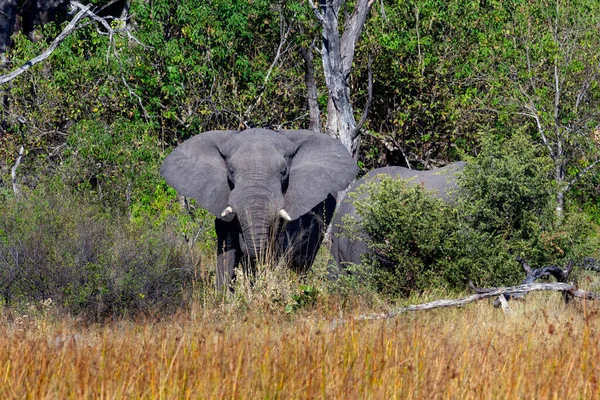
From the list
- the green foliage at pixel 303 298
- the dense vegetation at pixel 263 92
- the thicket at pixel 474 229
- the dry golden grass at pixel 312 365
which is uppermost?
the dense vegetation at pixel 263 92

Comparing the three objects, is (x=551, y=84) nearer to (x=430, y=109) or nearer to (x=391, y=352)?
(x=430, y=109)

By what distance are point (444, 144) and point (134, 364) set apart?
1270cm

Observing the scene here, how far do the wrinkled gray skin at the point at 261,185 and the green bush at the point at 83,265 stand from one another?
639 millimetres

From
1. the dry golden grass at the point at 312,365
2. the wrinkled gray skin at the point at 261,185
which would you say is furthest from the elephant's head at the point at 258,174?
the dry golden grass at the point at 312,365

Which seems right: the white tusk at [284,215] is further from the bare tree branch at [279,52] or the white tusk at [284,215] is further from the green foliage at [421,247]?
the bare tree branch at [279,52]

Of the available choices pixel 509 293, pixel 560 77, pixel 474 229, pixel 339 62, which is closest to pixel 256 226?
pixel 474 229

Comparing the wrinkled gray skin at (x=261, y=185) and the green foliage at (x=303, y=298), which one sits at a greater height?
the wrinkled gray skin at (x=261, y=185)

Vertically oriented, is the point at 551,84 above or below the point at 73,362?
above

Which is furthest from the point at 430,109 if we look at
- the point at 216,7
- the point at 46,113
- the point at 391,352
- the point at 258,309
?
the point at 391,352

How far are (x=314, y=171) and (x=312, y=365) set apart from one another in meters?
6.38

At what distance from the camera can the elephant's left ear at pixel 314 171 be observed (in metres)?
11.2

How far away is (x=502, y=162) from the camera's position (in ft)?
33.0

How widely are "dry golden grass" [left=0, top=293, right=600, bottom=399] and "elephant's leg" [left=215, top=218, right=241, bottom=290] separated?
454 centimetres

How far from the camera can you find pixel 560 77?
51.2 ft
